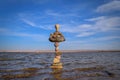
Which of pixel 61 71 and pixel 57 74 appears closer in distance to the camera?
pixel 57 74

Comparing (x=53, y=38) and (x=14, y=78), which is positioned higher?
(x=53, y=38)

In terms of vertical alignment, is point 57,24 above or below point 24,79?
above

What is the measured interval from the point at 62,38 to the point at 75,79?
4.65m

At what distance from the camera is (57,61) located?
16625 mm

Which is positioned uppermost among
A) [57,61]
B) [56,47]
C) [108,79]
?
[56,47]

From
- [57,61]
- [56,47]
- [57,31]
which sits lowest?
[57,61]

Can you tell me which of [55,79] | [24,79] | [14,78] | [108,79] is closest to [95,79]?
[108,79]

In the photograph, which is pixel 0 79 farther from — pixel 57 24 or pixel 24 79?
pixel 57 24

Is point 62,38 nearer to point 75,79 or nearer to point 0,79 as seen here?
point 75,79

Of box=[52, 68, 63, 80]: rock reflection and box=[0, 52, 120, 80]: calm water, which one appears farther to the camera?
box=[0, 52, 120, 80]: calm water

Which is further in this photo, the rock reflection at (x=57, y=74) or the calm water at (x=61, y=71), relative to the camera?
the calm water at (x=61, y=71)

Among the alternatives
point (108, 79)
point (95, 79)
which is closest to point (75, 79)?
point (95, 79)

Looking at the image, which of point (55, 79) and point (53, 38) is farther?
point (53, 38)

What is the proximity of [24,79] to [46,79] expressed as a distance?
163 centimetres
